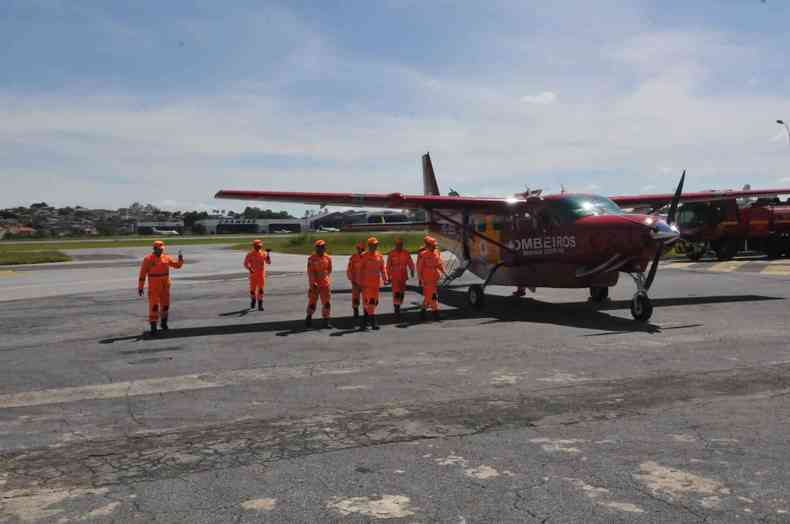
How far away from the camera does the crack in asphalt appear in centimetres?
534

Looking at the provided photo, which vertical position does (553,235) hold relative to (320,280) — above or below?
above

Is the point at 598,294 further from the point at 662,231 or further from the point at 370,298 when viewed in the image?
the point at 370,298

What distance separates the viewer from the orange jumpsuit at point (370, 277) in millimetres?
13704

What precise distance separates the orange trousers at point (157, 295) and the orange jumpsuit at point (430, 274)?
5.20 m

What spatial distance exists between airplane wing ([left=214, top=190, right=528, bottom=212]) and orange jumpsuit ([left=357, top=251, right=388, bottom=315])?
3195 mm

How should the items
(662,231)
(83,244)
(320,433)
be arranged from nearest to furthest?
(320,433), (662,231), (83,244)

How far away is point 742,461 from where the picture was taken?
525 centimetres

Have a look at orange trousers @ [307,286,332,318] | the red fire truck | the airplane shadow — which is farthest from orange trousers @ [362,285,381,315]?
the red fire truck

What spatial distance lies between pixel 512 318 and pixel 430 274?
197 cm

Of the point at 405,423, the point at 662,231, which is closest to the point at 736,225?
the point at 662,231

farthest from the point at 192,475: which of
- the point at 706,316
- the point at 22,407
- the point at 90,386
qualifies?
the point at 706,316

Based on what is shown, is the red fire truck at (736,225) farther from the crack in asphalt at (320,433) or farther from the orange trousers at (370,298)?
the crack in asphalt at (320,433)

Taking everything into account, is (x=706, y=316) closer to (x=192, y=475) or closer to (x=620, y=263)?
(x=620, y=263)

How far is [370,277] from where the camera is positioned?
13977 millimetres
